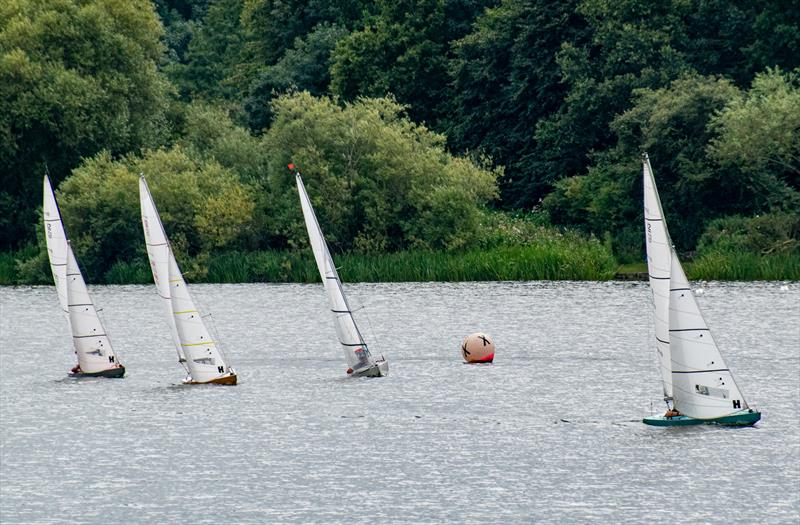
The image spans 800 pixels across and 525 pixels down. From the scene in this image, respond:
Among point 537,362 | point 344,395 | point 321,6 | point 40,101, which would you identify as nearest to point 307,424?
point 344,395

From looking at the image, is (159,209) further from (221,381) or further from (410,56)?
(221,381)

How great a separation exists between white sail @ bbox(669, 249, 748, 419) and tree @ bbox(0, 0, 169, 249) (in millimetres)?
67835

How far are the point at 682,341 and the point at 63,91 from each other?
68982 mm

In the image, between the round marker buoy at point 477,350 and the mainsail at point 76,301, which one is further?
the round marker buoy at point 477,350

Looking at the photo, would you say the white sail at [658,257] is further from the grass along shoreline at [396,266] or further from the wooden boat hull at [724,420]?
the grass along shoreline at [396,266]

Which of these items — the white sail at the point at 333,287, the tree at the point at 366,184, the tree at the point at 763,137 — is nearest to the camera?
the white sail at the point at 333,287

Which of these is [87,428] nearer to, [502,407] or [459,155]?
[502,407]

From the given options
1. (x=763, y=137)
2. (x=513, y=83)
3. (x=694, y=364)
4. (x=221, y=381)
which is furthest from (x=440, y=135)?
(x=694, y=364)

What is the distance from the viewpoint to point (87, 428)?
138ft

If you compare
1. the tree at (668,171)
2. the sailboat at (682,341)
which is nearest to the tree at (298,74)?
the tree at (668,171)

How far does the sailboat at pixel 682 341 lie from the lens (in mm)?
36125

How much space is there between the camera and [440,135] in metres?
94.7

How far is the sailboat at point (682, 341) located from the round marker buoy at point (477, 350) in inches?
680

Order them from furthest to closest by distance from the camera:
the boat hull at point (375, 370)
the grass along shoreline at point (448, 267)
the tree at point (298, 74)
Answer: the tree at point (298, 74) < the grass along shoreline at point (448, 267) < the boat hull at point (375, 370)
